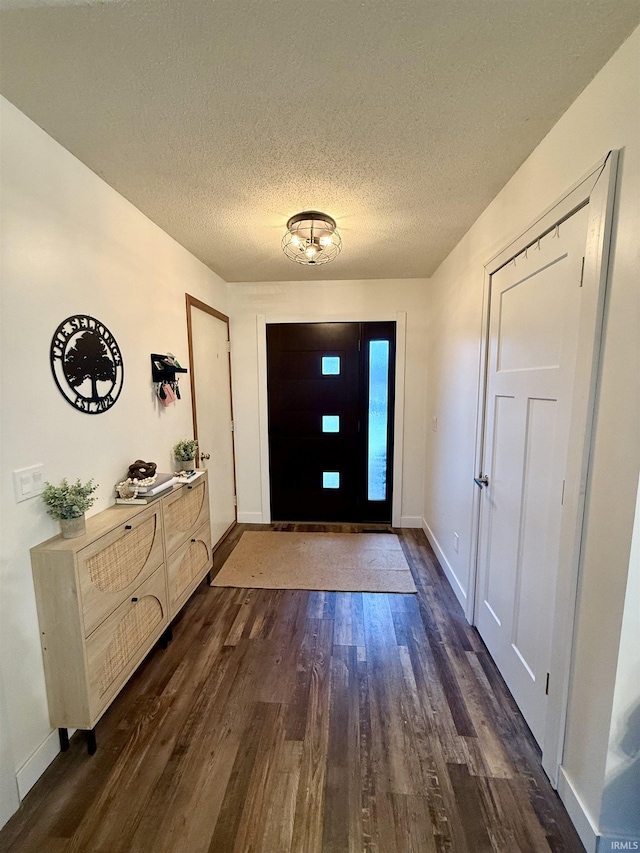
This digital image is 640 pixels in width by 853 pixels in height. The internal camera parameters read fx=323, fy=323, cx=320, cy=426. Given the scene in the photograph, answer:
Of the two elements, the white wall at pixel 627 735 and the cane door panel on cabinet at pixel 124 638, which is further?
the cane door panel on cabinet at pixel 124 638

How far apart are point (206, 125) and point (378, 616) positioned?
8.77 feet

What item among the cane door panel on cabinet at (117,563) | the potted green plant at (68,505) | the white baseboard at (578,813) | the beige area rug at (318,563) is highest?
the potted green plant at (68,505)

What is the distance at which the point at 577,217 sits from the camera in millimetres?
1132

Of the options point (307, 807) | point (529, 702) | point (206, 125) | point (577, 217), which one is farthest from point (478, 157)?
point (307, 807)

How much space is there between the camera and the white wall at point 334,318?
3172mm

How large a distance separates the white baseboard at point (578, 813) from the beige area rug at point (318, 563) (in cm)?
123

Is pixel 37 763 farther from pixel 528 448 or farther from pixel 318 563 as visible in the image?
pixel 528 448

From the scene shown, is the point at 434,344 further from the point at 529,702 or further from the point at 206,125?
the point at 529,702

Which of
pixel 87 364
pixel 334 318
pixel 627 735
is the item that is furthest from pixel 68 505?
pixel 334 318

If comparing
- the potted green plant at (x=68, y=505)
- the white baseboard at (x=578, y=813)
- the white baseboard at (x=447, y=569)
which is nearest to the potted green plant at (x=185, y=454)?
the potted green plant at (x=68, y=505)

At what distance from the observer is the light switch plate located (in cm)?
116

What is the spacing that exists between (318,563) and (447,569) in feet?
3.35

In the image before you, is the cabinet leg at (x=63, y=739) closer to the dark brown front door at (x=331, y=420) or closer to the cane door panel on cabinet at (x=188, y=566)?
the cane door panel on cabinet at (x=188, y=566)

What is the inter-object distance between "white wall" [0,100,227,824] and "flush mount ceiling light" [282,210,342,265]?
914 millimetres
